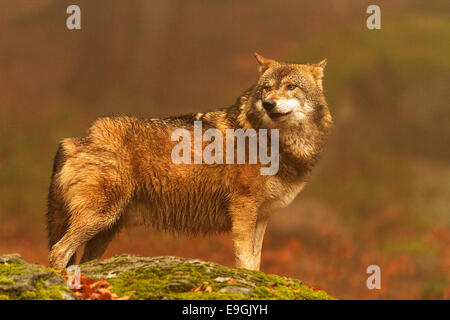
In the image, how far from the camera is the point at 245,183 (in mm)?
7777

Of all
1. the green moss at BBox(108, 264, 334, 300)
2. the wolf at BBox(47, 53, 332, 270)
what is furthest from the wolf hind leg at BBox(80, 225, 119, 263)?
the green moss at BBox(108, 264, 334, 300)

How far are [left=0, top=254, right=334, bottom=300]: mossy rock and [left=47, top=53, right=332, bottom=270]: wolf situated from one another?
3.15 feet

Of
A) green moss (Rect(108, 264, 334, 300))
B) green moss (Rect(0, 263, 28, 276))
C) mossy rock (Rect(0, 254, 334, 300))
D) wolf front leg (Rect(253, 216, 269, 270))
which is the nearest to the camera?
mossy rock (Rect(0, 254, 334, 300))

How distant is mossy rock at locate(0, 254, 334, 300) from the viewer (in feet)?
18.4

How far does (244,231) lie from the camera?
765 centimetres

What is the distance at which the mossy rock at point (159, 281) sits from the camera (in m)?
5.60

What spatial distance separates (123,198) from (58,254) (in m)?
1.22

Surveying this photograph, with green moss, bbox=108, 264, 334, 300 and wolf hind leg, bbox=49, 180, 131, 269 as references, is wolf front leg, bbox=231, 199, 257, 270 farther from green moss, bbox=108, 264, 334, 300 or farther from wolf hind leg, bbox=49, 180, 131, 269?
wolf hind leg, bbox=49, 180, 131, 269

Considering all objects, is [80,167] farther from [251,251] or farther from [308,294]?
[308,294]

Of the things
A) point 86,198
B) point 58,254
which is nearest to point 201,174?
point 86,198
